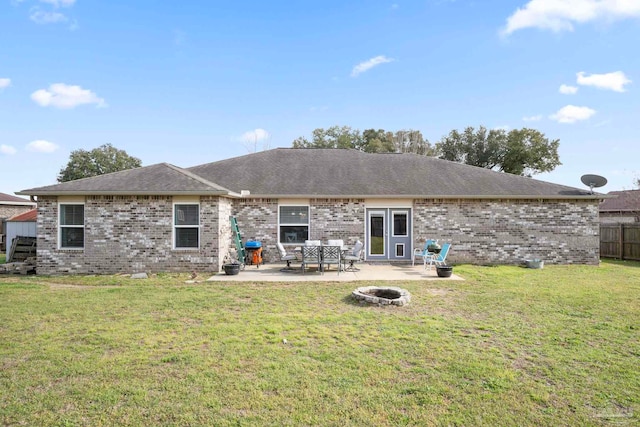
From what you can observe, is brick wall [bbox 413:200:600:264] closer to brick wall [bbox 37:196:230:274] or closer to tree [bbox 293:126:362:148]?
brick wall [bbox 37:196:230:274]

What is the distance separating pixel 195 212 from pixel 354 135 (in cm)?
3609

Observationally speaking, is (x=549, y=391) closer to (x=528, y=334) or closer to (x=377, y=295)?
(x=528, y=334)

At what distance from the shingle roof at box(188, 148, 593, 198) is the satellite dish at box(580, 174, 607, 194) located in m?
0.37

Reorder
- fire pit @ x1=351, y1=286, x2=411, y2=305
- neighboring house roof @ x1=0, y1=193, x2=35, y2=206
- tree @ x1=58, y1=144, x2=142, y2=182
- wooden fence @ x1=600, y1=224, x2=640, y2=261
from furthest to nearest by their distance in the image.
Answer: tree @ x1=58, y1=144, x2=142, y2=182
neighboring house roof @ x1=0, y1=193, x2=35, y2=206
wooden fence @ x1=600, y1=224, x2=640, y2=261
fire pit @ x1=351, y1=286, x2=411, y2=305

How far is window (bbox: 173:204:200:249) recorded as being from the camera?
11.8 m

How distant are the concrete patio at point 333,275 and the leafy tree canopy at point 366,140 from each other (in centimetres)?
3141

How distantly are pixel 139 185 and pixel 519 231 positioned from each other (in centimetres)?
1454

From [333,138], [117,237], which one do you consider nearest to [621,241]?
[117,237]

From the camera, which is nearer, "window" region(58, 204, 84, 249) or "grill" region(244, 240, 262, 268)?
"window" region(58, 204, 84, 249)

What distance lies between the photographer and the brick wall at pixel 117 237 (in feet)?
38.1

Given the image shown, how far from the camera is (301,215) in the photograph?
45.4 feet

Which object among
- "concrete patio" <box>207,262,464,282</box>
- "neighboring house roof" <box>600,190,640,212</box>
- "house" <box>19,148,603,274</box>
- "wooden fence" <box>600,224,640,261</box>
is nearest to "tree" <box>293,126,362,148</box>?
"neighboring house roof" <box>600,190,640,212</box>

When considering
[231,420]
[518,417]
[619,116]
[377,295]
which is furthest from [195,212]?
[619,116]

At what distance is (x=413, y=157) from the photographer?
1795 centimetres
